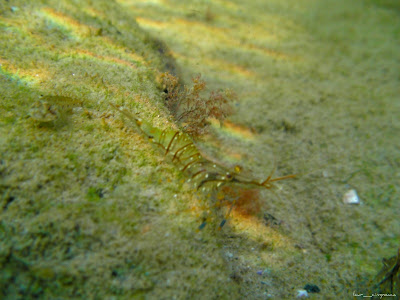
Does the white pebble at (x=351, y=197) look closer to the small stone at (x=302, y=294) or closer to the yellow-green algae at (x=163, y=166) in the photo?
the yellow-green algae at (x=163, y=166)

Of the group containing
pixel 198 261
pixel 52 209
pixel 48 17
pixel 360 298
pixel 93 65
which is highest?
pixel 48 17

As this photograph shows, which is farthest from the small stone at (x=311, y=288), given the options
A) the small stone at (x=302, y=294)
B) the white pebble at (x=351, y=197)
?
the white pebble at (x=351, y=197)

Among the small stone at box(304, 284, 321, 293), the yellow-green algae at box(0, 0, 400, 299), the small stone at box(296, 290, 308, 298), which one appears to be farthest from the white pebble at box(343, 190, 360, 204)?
the small stone at box(296, 290, 308, 298)

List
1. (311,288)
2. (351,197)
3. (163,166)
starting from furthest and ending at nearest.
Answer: (351,197), (311,288), (163,166)

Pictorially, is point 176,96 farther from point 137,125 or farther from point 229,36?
point 229,36

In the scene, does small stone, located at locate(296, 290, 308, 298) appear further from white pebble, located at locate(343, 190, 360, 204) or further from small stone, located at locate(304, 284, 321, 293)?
white pebble, located at locate(343, 190, 360, 204)

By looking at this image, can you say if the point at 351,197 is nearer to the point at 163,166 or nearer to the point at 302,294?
the point at 302,294

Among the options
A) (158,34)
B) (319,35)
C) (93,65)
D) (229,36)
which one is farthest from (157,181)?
(319,35)

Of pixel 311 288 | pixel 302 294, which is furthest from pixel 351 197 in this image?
pixel 302 294
